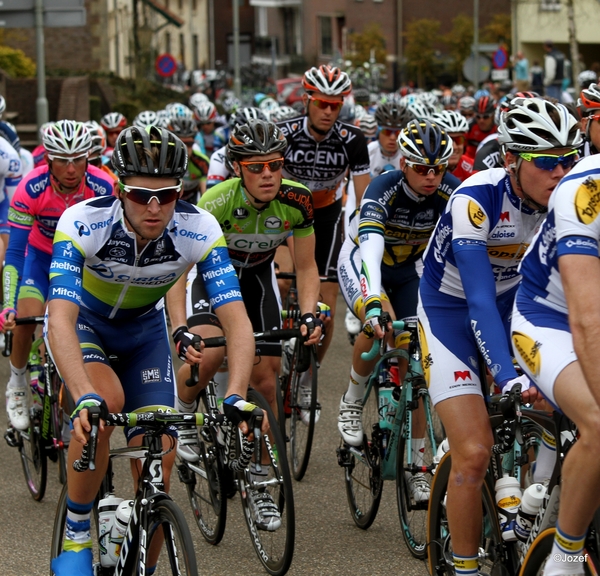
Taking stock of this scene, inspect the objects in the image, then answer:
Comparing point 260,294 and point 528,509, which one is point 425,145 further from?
point 528,509

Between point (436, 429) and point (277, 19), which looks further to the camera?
point (277, 19)

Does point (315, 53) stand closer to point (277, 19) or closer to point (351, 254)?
point (277, 19)

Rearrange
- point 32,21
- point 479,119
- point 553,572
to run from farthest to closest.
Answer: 1. point 32,21
2. point 479,119
3. point 553,572

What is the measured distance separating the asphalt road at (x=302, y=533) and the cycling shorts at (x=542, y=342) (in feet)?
7.00

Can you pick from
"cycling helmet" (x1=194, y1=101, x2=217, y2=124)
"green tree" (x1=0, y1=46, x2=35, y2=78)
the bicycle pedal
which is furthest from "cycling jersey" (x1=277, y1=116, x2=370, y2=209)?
"green tree" (x1=0, y1=46, x2=35, y2=78)

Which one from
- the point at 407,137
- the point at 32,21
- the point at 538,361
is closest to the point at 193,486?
the point at 407,137

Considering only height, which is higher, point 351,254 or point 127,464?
point 351,254

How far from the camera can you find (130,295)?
5.17m

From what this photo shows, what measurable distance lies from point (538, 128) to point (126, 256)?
1810mm

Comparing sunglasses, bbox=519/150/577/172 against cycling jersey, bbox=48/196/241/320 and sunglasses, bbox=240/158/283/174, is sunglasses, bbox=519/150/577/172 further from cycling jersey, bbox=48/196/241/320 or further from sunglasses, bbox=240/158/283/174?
sunglasses, bbox=240/158/283/174

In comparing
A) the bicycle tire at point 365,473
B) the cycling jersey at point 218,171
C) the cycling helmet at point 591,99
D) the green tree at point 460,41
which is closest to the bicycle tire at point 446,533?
the bicycle tire at point 365,473

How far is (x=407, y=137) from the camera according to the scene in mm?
6461

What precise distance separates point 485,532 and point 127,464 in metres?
3.96

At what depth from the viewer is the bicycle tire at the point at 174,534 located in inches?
158
